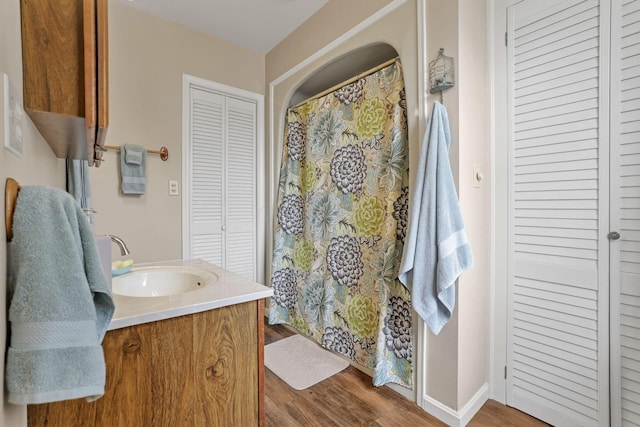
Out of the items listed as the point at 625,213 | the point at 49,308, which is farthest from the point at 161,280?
the point at 625,213

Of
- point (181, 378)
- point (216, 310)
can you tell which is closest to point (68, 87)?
point (216, 310)

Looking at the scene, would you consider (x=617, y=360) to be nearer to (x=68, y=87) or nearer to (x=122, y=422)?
(x=122, y=422)

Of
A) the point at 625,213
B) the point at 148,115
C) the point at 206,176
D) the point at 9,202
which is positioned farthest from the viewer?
the point at 206,176

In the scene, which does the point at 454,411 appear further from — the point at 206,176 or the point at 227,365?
the point at 206,176

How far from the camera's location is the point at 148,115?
7.50ft

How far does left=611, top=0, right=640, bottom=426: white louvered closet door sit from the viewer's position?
1247 mm

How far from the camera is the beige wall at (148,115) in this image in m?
2.13

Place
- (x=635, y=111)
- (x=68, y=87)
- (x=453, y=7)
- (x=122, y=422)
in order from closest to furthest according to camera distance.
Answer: (x=68, y=87) < (x=122, y=422) < (x=635, y=111) < (x=453, y=7)

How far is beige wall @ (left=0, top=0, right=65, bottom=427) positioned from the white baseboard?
5.51 ft

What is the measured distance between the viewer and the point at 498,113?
165 cm

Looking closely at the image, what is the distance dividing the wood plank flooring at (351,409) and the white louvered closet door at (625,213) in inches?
18.7

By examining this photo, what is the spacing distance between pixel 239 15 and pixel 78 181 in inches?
73.2

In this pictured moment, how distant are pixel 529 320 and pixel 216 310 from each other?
5.33 feet

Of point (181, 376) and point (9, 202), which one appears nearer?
point (9, 202)
